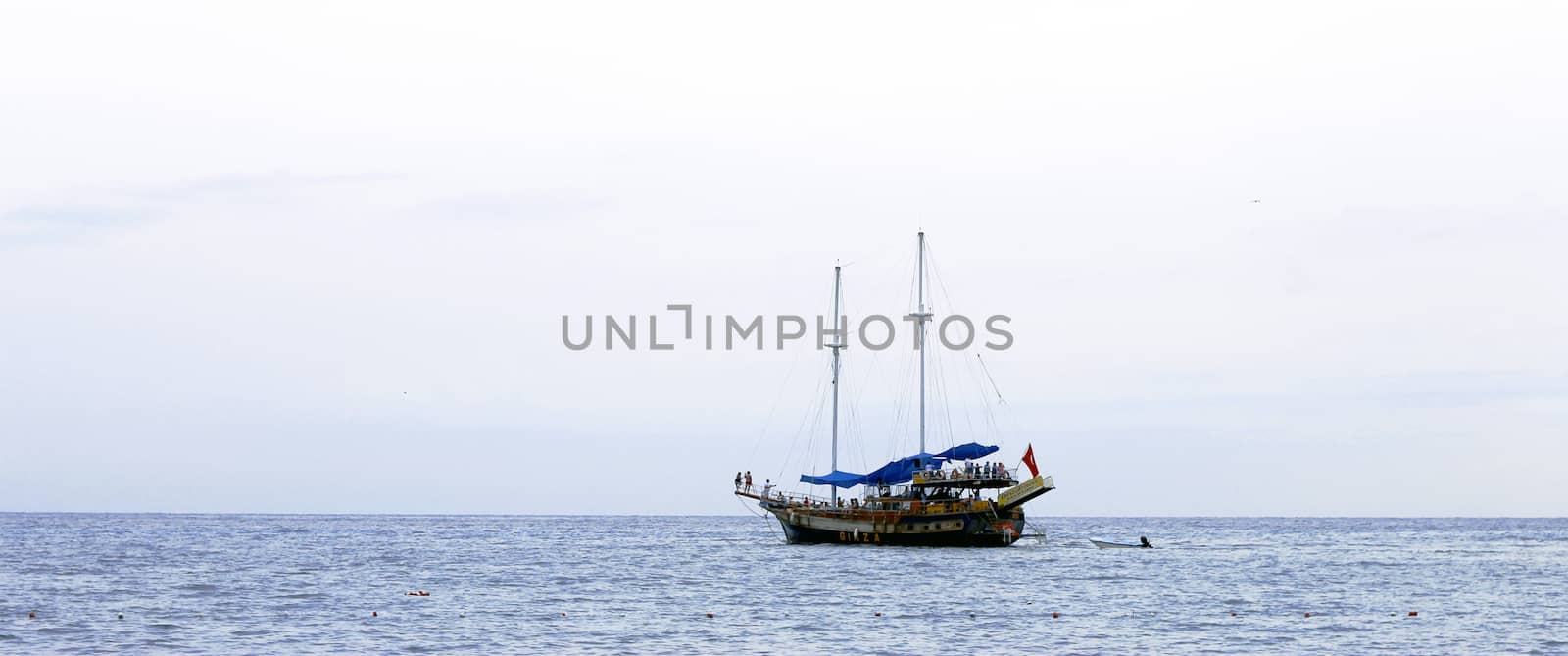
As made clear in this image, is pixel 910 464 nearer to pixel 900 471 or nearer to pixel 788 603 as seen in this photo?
pixel 900 471

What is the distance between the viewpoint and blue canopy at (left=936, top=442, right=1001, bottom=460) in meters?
92.1

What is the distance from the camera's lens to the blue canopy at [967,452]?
9212cm

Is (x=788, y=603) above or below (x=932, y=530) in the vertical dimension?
below

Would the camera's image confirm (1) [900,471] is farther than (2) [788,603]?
Yes

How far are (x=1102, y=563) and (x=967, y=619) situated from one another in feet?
120

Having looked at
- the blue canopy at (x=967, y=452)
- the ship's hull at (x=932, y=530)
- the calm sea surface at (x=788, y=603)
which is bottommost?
the calm sea surface at (x=788, y=603)

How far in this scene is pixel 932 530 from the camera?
9125 centimetres

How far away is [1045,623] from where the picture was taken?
4956cm

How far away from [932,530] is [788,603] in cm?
3567

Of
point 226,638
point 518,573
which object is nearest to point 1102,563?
point 518,573

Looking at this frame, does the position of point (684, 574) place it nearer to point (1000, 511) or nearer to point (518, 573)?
point (518, 573)

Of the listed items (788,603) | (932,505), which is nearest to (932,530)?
(932,505)

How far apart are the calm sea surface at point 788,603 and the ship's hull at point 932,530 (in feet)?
4.15

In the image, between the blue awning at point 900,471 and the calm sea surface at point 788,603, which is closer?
the calm sea surface at point 788,603
